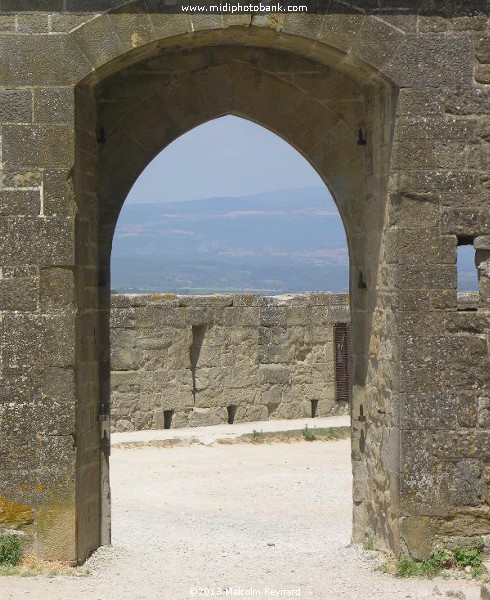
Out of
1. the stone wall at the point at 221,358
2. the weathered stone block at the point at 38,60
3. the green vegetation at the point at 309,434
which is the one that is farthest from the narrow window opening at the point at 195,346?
the weathered stone block at the point at 38,60

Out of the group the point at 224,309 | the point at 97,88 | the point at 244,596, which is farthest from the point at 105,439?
the point at 224,309

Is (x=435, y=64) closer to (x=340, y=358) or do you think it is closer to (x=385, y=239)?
(x=385, y=239)

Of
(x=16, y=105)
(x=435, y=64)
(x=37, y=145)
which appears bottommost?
(x=37, y=145)

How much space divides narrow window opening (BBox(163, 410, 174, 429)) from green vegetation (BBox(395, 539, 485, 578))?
307 inches

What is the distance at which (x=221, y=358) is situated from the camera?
15164 millimetres

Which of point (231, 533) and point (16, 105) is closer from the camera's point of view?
point (16, 105)

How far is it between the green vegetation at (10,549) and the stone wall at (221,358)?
282 inches

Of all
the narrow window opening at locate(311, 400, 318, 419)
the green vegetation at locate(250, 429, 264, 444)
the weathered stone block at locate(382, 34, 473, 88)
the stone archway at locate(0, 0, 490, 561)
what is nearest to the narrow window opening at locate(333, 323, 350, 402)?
the narrow window opening at locate(311, 400, 318, 419)

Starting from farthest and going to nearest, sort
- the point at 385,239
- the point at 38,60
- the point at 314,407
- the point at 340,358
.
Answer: the point at 340,358
the point at 314,407
the point at 385,239
the point at 38,60

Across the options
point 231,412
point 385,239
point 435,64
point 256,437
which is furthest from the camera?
point 231,412

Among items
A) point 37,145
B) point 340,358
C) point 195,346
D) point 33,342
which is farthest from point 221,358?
point 37,145

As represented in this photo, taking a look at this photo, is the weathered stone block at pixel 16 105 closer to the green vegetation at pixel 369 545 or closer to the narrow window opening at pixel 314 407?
the green vegetation at pixel 369 545

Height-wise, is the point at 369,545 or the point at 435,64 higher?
the point at 435,64

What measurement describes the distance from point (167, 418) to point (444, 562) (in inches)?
315
